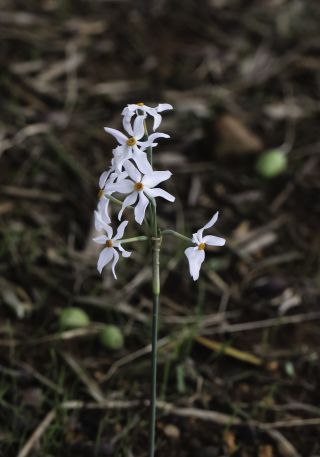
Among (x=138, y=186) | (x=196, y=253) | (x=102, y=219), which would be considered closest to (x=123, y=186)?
(x=138, y=186)

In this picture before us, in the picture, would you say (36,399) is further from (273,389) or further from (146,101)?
(146,101)

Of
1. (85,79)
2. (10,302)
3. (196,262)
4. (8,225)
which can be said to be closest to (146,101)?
(85,79)

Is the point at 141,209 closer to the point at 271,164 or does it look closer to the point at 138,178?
the point at 138,178

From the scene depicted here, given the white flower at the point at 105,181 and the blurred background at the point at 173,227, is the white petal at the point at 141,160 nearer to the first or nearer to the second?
the white flower at the point at 105,181

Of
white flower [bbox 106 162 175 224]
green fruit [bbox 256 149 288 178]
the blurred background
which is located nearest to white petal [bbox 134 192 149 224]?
white flower [bbox 106 162 175 224]

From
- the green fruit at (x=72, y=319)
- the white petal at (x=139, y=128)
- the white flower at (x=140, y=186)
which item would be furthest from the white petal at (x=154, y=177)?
the green fruit at (x=72, y=319)

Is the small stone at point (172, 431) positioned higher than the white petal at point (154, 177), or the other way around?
the white petal at point (154, 177)
